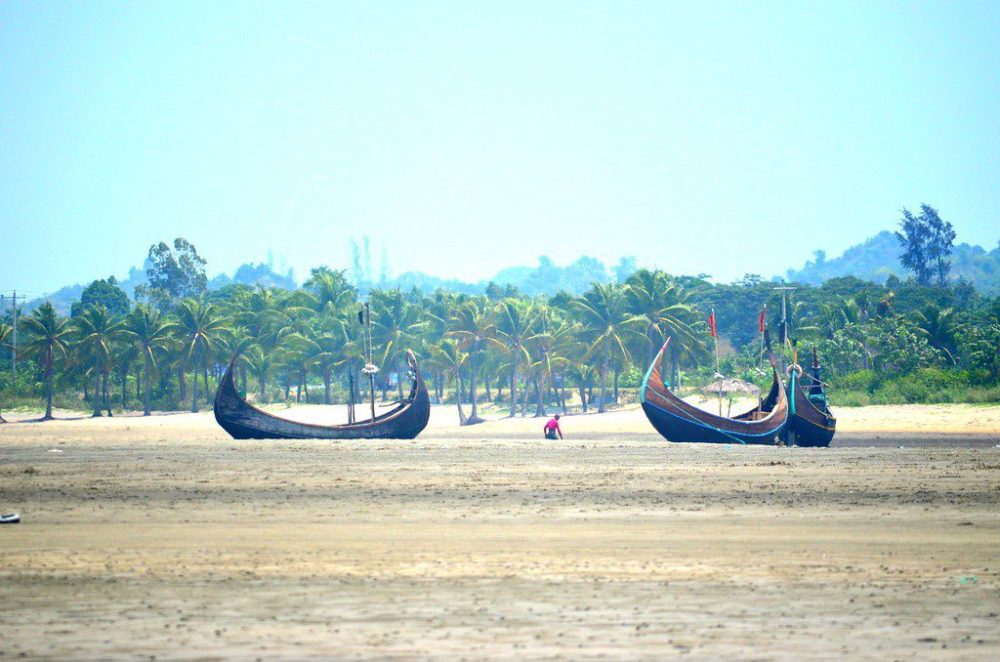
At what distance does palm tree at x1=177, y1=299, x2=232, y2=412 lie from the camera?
214ft

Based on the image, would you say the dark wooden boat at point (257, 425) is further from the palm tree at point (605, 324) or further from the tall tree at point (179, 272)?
the tall tree at point (179, 272)

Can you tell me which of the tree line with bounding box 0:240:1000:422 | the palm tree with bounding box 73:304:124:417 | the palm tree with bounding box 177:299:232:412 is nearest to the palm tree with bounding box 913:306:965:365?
the tree line with bounding box 0:240:1000:422

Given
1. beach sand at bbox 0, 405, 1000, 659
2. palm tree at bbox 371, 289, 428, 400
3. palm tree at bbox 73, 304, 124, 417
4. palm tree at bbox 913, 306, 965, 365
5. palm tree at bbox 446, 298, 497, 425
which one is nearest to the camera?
beach sand at bbox 0, 405, 1000, 659

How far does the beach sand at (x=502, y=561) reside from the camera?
417 inches

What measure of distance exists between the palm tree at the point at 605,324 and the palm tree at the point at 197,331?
2163 cm

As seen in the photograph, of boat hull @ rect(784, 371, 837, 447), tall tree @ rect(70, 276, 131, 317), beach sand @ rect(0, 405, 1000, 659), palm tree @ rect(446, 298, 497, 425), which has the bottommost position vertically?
beach sand @ rect(0, 405, 1000, 659)

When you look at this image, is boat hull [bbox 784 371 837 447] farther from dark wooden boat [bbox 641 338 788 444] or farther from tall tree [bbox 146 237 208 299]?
tall tree [bbox 146 237 208 299]

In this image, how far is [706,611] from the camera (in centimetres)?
1142

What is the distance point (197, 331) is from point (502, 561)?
179 ft

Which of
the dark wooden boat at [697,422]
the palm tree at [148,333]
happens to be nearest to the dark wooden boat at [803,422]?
the dark wooden boat at [697,422]

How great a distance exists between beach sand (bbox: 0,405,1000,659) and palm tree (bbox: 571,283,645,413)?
3585cm

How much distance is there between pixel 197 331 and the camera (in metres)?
65.4

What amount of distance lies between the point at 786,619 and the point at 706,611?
802mm

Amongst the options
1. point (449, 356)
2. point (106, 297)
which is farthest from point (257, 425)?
point (106, 297)
